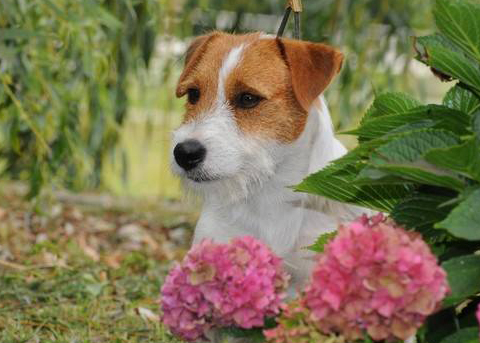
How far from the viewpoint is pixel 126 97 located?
199 inches

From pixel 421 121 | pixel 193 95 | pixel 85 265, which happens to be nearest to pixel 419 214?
pixel 421 121

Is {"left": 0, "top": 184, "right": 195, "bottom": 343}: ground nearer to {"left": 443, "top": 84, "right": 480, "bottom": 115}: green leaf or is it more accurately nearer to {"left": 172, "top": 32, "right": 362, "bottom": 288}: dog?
{"left": 172, "top": 32, "right": 362, "bottom": 288}: dog

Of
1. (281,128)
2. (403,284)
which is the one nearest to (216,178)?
(281,128)

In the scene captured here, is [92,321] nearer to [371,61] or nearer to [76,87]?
[76,87]

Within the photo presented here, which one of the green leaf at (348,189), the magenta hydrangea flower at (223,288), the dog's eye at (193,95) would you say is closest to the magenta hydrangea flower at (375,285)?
the magenta hydrangea flower at (223,288)

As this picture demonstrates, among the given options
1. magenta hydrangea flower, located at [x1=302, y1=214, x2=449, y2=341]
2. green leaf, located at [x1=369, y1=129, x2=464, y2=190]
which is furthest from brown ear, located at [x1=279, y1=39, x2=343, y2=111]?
magenta hydrangea flower, located at [x1=302, y1=214, x2=449, y2=341]

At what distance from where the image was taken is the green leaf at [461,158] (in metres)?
1.57

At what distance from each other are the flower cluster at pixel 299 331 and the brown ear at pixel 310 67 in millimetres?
1079

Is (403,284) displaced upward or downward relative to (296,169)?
upward

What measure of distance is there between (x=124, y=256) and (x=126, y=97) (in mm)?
1125

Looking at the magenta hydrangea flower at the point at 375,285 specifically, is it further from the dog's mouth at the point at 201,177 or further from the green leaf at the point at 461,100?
the dog's mouth at the point at 201,177

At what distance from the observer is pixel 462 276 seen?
1.68 m

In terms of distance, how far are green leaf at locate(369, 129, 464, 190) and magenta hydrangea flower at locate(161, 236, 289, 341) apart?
0.91ft

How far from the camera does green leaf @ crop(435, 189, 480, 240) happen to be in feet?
5.10
